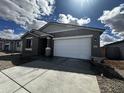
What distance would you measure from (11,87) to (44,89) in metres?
1.34

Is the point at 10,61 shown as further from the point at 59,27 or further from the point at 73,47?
the point at 59,27

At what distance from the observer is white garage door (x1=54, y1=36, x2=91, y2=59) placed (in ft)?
36.7

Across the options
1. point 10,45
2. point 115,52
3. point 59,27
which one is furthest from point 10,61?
point 10,45

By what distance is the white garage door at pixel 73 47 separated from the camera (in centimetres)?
1119

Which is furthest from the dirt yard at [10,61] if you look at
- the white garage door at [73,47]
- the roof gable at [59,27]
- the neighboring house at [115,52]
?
the neighboring house at [115,52]

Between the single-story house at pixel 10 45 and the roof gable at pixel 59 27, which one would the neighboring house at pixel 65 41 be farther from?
the single-story house at pixel 10 45

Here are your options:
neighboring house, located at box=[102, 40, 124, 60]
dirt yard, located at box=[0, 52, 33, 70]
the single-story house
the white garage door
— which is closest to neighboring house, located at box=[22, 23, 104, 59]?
the white garage door

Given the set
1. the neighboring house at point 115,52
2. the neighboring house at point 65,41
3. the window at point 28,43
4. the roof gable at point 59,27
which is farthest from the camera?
the window at point 28,43

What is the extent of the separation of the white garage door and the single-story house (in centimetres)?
1561

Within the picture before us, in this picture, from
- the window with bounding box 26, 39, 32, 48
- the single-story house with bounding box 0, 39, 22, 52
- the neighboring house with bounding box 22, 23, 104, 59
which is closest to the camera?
the neighboring house with bounding box 22, 23, 104, 59

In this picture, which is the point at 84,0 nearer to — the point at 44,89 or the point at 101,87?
the point at 101,87

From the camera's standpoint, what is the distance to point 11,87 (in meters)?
3.61

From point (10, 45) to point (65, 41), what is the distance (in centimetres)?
2196

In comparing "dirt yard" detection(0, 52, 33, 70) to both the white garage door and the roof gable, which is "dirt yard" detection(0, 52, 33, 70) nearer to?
the white garage door
